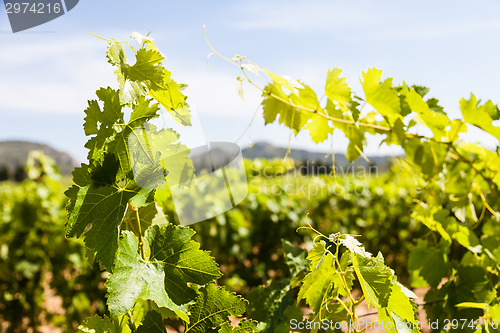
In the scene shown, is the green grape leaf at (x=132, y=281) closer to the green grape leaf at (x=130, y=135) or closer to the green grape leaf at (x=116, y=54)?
the green grape leaf at (x=130, y=135)

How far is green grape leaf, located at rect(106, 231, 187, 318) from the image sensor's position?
2.52 feet

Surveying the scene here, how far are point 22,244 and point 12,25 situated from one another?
3.68 m

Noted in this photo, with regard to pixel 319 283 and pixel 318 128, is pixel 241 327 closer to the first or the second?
pixel 319 283

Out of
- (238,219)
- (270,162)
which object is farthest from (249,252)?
(270,162)

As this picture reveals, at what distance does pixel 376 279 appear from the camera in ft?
3.12

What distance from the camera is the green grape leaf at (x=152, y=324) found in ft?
2.96

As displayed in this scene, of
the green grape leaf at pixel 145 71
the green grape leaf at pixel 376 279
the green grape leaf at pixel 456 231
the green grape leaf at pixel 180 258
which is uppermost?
the green grape leaf at pixel 145 71

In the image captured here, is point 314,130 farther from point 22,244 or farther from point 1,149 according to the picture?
point 1,149

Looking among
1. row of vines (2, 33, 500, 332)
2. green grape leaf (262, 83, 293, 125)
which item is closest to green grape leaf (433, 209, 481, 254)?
row of vines (2, 33, 500, 332)

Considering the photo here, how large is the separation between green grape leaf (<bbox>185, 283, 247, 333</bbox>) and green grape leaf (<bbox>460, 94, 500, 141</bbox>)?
117 centimetres

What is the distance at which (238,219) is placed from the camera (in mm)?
4668

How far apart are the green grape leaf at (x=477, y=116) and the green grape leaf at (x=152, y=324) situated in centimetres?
134

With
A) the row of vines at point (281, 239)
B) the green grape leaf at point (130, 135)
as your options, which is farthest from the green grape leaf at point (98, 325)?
the green grape leaf at point (130, 135)

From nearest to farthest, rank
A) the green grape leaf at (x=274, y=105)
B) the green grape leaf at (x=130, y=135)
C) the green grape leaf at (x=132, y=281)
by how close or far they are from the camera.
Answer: the green grape leaf at (x=132, y=281) → the green grape leaf at (x=130, y=135) → the green grape leaf at (x=274, y=105)
